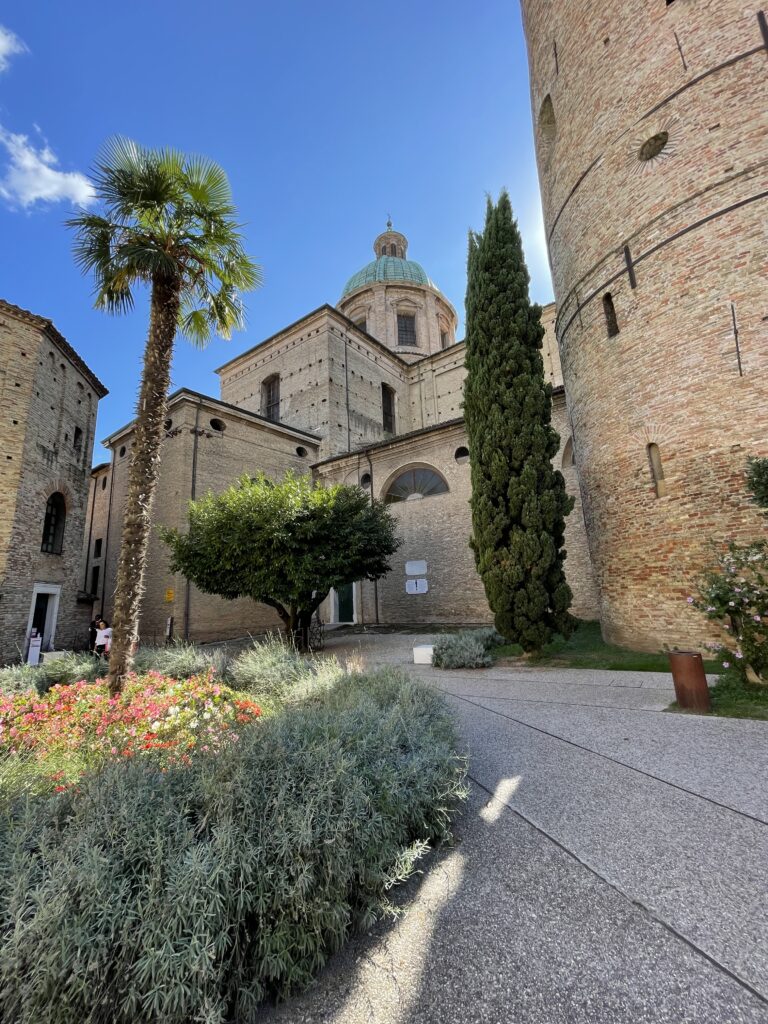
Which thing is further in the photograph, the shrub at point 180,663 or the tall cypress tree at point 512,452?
the tall cypress tree at point 512,452

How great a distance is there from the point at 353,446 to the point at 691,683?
20.6 meters

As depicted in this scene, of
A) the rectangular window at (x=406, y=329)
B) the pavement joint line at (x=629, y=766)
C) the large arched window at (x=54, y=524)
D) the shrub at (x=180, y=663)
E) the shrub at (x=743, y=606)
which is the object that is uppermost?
the rectangular window at (x=406, y=329)

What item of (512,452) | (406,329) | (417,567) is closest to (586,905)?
(512,452)

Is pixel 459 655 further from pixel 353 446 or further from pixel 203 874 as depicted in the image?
pixel 353 446

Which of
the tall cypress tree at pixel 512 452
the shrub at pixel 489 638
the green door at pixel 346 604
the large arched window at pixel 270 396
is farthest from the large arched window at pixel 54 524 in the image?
the tall cypress tree at pixel 512 452

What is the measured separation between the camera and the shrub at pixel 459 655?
9.14m

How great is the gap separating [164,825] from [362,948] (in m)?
1.13

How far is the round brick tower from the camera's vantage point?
7602 mm

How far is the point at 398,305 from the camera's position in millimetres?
31094

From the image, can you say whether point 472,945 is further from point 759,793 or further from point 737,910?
point 759,793

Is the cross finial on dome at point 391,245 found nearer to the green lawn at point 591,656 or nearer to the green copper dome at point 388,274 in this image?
the green copper dome at point 388,274

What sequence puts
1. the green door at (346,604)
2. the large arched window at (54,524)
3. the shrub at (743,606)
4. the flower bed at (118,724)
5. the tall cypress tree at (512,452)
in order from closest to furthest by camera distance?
the flower bed at (118,724) < the shrub at (743,606) < the tall cypress tree at (512,452) < the large arched window at (54,524) < the green door at (346,604)

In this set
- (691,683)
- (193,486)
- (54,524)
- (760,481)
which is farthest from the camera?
(193,486)

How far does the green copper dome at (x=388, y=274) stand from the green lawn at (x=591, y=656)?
1103 inches
